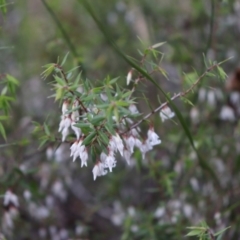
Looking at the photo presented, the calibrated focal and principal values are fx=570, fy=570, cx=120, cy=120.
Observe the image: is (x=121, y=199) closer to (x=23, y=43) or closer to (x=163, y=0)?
(x=23, y=43)

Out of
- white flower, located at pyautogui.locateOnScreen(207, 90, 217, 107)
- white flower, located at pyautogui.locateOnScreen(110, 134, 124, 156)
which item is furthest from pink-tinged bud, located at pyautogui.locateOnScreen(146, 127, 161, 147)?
white flower, located at pyautogui.locateOnScreen(207, 90, 217, 107)

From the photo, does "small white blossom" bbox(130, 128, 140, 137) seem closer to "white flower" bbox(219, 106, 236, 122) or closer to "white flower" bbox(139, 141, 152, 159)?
"white flower" bbox(139, 141, 152, 159)

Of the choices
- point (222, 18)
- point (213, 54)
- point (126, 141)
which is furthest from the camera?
point (222, 18)


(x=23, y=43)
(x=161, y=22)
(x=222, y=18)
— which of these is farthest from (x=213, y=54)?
(x=23, y=43)

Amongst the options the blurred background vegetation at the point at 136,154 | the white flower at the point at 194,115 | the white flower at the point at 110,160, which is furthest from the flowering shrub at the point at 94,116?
the white flower at the point at 194,115

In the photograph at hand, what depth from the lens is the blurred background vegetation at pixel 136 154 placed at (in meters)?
2.55

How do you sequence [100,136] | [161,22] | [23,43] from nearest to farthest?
1. [100,136]
2. [161,22]
3. [23,43]

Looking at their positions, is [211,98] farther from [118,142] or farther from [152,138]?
[118,142]

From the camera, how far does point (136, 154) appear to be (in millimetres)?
2381

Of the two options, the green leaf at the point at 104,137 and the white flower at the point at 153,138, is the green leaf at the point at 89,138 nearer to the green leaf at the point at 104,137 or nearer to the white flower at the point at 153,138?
the green leaf at the point at 104,137

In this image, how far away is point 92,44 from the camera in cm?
372

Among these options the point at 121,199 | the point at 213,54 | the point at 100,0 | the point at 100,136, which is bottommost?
the point at 121,199

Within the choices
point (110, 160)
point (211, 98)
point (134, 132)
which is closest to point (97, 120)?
point (110, 160)

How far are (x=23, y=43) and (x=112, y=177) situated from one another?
136 cm
